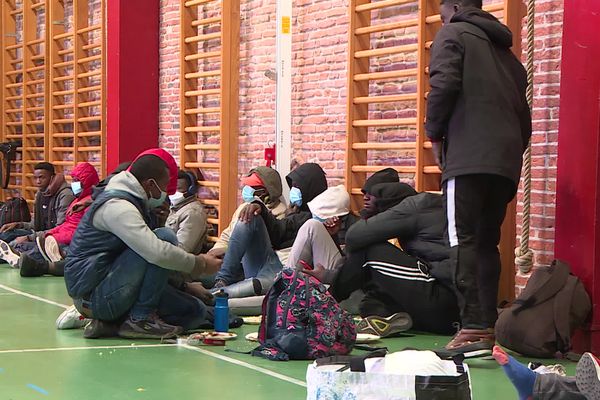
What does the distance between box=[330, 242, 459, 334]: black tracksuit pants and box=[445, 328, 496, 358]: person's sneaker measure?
0.77 metres

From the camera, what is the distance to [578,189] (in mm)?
5141

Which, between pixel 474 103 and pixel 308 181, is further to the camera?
pixel 308 181

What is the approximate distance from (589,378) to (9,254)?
6868mm

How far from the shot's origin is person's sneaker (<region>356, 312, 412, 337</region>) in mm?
5363

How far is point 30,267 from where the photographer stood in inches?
324

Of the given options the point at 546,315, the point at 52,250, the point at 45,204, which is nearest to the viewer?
the point at 546,315

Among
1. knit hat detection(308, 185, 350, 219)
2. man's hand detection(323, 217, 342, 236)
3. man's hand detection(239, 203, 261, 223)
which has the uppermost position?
knit hat detection(308, 185, 350, 219)

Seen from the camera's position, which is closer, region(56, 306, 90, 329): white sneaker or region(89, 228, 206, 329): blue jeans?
region(89, 228, 206, 329): blue jeans

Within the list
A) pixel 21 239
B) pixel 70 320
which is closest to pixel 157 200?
pixel 70 320

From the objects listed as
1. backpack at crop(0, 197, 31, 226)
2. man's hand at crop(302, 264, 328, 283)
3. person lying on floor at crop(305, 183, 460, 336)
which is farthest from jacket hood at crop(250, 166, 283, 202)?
backpack at crop(0, 197, 31, 226)

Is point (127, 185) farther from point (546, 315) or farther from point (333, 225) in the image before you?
point (546, 315)

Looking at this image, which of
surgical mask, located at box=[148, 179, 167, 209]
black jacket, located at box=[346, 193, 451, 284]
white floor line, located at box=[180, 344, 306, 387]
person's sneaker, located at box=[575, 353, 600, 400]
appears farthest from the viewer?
black jacket, located at box=[346, 193, 451, 284]

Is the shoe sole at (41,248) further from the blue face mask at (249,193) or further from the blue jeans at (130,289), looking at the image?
the blue jeans at (130,289)

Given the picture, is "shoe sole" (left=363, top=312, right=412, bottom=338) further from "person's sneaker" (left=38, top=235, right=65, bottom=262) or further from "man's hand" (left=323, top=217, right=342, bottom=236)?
"person's sneaker" (left=38, top=235, right=65, bottom=262)
